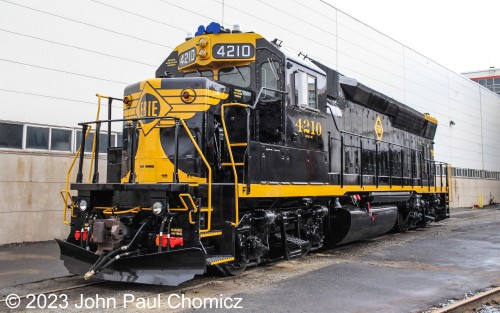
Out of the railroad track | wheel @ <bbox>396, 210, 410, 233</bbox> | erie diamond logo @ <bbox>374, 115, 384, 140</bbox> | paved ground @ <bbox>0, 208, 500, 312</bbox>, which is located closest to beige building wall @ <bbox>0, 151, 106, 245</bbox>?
paved ground @ <bbox>0, 208, 500, 312</bbox>

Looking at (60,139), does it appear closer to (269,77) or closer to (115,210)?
(115,210)

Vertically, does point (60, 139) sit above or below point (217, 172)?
above

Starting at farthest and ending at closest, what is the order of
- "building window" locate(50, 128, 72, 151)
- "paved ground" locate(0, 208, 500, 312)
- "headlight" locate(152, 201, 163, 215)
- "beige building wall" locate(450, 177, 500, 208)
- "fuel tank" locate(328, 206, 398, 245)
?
1. "beige building wall" locate(450, 177, 500, 208)
2. "building window" locate(50, 128, 72, 151)
3. "fuel tank" locate(328, 206, 398, 245)
4. "headlight" locate(152, 201, 163, 215)
5. "paved ground" locate(0, 208, 500, 312)

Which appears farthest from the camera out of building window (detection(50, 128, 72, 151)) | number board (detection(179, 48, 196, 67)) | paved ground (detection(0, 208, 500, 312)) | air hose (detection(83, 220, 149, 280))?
building window (detection(50, 128, 72, 151))

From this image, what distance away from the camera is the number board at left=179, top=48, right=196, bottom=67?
25.0 ft

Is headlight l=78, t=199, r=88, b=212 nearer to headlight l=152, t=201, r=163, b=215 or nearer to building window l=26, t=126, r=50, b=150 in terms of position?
headlight l=152, t=201, r=163, b=215

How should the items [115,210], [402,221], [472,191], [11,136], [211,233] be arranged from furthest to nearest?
1. [472,191]
2. [402,221]
3. [11,136]
4. [115,210]
5. [211,233]

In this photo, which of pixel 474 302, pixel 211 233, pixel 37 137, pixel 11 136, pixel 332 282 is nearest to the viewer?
pixel 474 302

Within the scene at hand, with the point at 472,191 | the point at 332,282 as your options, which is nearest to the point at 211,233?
the point at 332,282

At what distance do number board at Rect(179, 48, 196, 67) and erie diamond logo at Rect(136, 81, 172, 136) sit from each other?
1.18 m

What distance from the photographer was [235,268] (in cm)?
682

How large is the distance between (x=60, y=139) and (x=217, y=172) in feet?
21.1

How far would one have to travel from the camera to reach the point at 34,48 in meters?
11.0

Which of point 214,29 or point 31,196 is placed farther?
point 31,196
